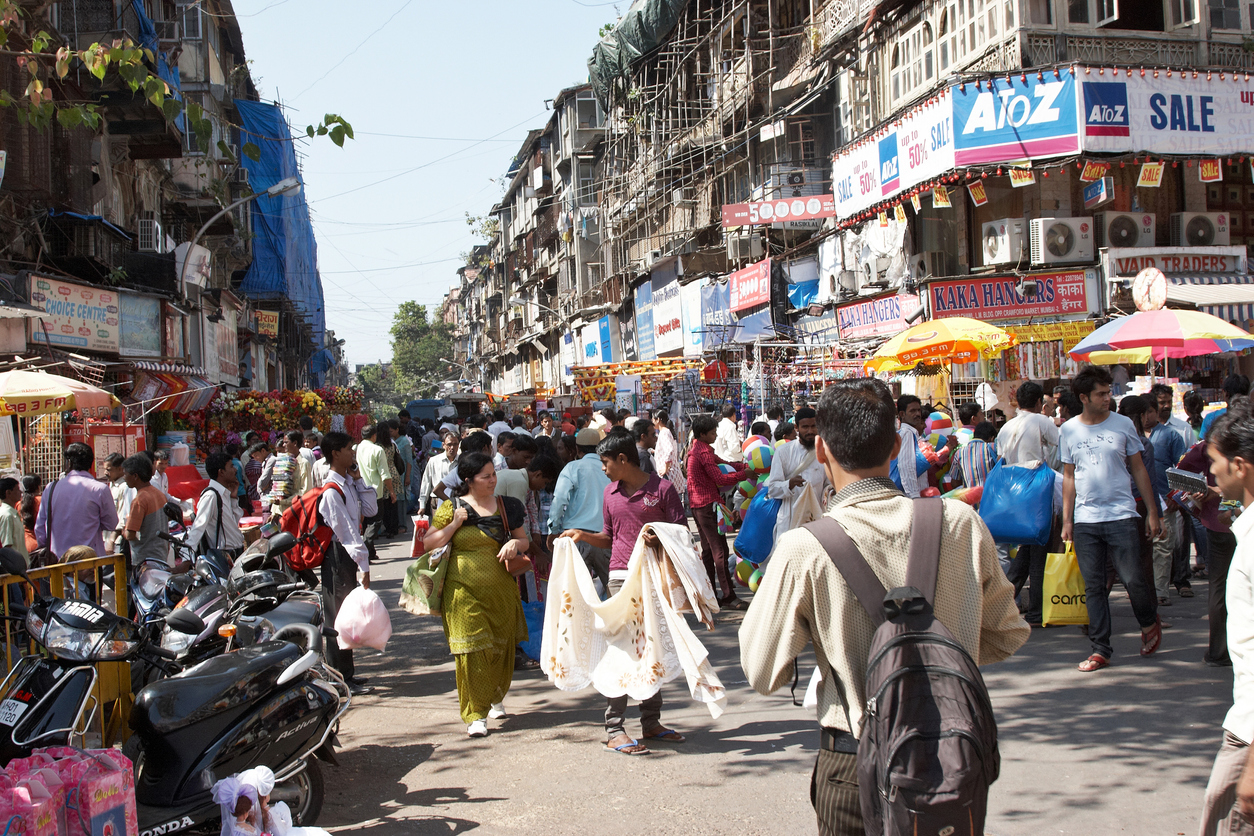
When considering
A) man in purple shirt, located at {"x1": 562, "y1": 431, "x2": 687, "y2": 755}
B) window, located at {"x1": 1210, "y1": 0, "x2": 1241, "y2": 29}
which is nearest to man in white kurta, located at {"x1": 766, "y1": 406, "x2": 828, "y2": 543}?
man in purple shirt, located at {"x1": 562, "y1": 431, "x2": 687, "y2": 755}

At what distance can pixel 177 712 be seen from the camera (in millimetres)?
4309

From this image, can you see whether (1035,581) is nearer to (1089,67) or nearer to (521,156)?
(1089,67)

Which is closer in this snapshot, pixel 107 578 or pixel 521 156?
pixel 107 578

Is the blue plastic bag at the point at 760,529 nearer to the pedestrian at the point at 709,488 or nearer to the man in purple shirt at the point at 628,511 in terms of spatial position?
the pedestrian at the point at 709,488

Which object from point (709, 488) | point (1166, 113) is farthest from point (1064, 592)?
point (1166, 113)

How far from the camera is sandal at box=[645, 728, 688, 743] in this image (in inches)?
229

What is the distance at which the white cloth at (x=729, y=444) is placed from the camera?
13.6m

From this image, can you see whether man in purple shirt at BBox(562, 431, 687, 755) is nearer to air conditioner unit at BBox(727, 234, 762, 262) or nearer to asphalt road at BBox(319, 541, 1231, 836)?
asphalt road at BBox(319, 541, 1231, 836)

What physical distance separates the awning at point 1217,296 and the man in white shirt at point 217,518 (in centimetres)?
1442

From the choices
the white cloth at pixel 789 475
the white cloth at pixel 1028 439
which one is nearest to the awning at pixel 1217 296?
the white cloth at pixel 1028 439

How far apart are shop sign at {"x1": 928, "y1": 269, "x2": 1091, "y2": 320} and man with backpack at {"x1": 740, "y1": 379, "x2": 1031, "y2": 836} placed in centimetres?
1594

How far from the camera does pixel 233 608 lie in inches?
224

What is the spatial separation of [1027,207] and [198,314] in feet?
60.2

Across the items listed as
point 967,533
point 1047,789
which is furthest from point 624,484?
point 967,533
